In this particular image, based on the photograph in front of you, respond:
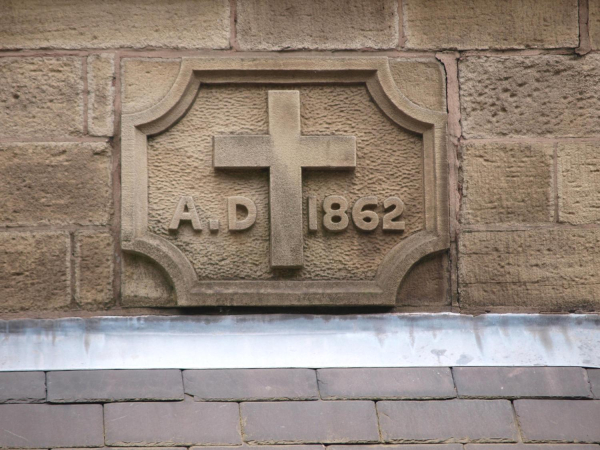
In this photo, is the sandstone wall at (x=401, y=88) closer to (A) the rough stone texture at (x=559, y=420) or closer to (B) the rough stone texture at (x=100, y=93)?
Result: (B) the rough stone texture at (x=100, y=93)

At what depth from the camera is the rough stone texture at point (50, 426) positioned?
1990 millimetres

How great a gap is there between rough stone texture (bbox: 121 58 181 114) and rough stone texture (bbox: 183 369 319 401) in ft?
2.76

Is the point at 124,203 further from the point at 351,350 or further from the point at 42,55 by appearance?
the point at 351,350

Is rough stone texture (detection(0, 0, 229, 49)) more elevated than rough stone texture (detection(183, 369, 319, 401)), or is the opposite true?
rough stone texture (detection(0, 0, 229, 49))

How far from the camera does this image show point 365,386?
84.5 inches

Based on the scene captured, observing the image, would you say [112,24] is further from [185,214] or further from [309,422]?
[309,422]

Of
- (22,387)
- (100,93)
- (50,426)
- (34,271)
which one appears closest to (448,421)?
(50,426)

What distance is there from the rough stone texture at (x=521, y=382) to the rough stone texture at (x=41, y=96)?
4.53 feet

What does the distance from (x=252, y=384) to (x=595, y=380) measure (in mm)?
991

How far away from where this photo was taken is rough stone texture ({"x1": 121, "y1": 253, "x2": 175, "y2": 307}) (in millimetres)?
2291

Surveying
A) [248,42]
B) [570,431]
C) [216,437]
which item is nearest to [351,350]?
[216,437]

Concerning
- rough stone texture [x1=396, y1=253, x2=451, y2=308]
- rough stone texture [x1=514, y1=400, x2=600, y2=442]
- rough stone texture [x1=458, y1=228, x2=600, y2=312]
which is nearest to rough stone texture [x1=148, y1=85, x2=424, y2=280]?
rough stone texture [x1=396, y1=253, x2=451, y2=308]

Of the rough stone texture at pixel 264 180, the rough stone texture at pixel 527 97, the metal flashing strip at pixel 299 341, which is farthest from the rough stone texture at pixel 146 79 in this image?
the rough stone texture at pixel 527 97

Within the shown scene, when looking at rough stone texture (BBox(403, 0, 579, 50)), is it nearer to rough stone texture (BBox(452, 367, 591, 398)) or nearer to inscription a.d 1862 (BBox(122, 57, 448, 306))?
inscription a.d 1862 (BBox(122, 57, 448, 306))
